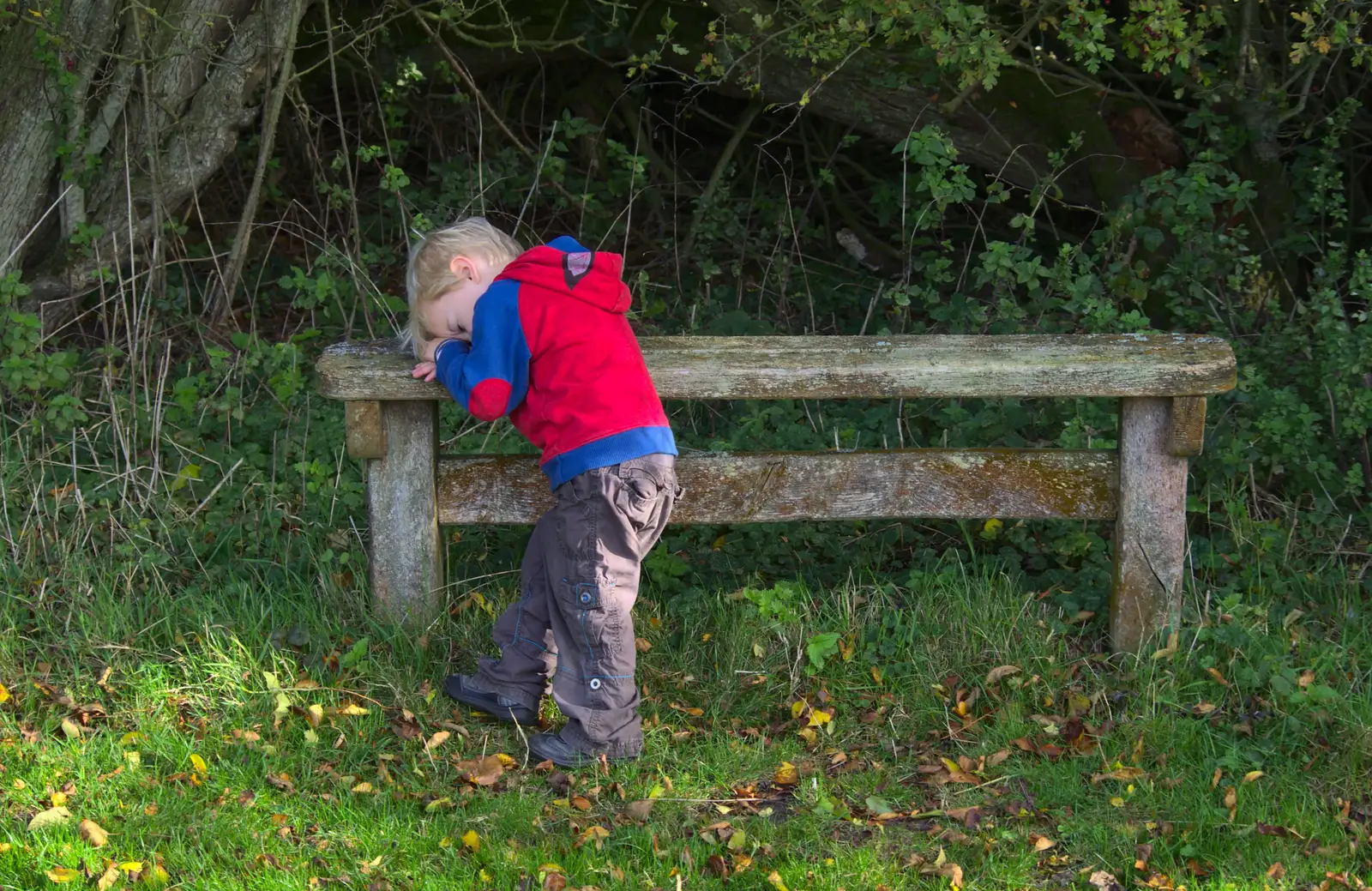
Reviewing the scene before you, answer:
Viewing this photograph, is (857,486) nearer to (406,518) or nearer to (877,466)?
(877,466)

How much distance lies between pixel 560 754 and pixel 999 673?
3.94 ft

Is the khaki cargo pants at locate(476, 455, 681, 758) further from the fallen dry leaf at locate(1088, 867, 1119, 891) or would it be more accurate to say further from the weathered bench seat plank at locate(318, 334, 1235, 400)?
the fallen dry leaf at locate(1088, 867, 1119, 891)

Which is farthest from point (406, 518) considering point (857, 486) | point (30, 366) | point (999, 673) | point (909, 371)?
point (30, 366)

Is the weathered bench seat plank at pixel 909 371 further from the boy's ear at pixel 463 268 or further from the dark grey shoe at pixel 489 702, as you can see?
A: the dark grey shoe at pixel 489 702

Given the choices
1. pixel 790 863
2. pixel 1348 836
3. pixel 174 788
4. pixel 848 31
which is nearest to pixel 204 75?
pixel 848 31

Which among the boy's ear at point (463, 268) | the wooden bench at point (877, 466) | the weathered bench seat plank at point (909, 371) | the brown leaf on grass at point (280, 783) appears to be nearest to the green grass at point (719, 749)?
the brown leaf on grass at point (280, 783)

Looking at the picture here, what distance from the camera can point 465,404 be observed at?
10.2ft

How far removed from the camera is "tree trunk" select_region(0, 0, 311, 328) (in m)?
4.98

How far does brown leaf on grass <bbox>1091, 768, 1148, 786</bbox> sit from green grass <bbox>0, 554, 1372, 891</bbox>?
0.02 m

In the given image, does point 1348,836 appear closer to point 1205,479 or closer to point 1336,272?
point 1205,479

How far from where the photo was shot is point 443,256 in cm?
318

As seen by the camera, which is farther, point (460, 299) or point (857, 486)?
point (857, 486)

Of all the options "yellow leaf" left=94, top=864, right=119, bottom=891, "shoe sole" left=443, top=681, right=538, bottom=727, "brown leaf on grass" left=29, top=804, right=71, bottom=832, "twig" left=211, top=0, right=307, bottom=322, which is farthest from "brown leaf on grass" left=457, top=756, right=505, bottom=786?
"twig" left=211, top=0, right=307, bottom=322

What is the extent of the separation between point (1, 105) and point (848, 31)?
3379mm
